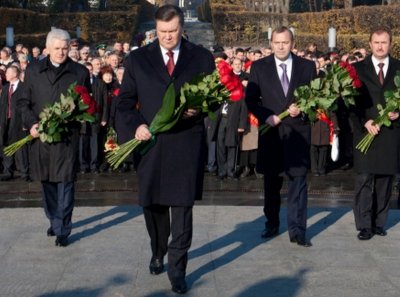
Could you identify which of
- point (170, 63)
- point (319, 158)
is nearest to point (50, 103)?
point (170, 63)

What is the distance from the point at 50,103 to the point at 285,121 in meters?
2.20

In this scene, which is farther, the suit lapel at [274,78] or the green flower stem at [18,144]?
the green flower stem at [18,144]

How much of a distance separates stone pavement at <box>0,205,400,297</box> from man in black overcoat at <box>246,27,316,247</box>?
40 centimetres

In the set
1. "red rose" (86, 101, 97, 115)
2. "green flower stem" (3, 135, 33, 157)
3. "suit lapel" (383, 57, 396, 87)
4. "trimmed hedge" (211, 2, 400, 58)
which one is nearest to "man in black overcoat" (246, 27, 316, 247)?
"suit lapel" (383, 57, 396, 87)

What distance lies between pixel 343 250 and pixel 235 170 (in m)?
5.82

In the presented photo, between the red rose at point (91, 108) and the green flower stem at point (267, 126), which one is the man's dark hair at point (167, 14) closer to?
the red rose at point (91, 108)

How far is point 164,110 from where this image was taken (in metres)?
7.16

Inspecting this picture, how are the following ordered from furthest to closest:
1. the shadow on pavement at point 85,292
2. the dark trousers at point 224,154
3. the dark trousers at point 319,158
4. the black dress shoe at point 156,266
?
the dark trousers at point 319,158
the dark trousers at point 224,154
the black dress shoe at point 156,266
the shadow on pavement at point 85,292

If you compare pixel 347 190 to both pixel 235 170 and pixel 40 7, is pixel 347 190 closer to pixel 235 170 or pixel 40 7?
pixel 235 170

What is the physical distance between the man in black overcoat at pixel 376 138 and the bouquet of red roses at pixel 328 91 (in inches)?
23.5

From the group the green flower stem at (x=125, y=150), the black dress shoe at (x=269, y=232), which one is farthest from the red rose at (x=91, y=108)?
the black dress shoe at (x=269, y=232)

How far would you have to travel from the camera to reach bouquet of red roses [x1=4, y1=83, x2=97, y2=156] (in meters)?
8.70

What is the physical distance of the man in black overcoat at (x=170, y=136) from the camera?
741 centimetres

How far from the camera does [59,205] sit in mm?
9172
